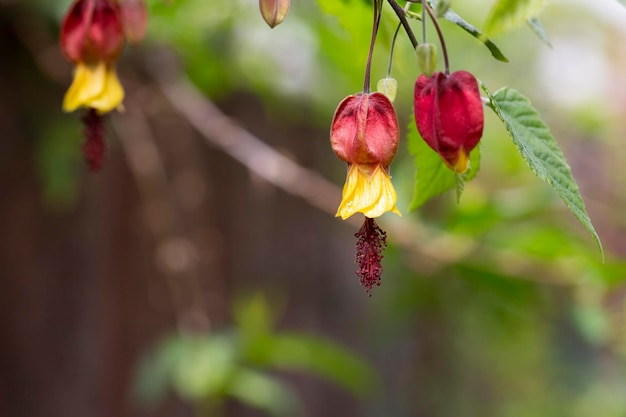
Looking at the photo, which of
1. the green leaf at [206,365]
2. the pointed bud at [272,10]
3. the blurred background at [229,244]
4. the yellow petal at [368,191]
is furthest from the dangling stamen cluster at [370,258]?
the green leaf at [206,365]

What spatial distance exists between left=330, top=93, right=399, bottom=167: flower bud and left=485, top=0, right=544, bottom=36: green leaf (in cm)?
8

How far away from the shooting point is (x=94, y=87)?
550 millimetres

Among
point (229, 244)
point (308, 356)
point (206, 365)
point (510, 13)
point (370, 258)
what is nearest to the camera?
point (510, 13)

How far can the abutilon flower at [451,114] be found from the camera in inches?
15.6

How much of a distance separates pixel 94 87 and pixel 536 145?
0.32 m

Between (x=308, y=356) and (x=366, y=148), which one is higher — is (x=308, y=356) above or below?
above

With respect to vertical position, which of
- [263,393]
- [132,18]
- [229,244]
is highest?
[229,244]

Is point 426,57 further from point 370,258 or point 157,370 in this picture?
point 157,370

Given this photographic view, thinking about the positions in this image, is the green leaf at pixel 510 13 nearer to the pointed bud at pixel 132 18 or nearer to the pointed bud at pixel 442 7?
the pointed bud at pixel 442 7

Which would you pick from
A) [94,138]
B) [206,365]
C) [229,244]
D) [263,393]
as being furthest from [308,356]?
[94,138]

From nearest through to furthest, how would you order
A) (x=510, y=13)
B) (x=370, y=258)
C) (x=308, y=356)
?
(x=510, y=13) < (x=370, y=258) < (x=308, y=356)

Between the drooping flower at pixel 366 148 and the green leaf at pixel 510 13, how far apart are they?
8cm

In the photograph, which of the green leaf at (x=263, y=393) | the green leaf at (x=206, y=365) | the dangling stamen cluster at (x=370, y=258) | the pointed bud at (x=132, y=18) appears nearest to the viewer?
the dangling stamen cluster at (x=370, y=258)

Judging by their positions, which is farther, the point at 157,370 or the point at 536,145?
the point at 157,370
